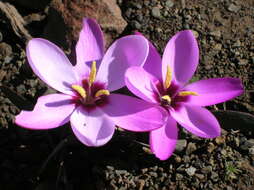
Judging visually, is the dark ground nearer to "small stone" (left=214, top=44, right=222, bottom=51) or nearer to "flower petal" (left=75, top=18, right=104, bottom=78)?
"small stone" (left=214, top=44, right=222, bottom=51)

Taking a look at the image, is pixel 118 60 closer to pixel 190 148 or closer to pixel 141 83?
pixel 141 83

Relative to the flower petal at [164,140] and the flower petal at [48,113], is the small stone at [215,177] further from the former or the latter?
the flower petal at [48,113]

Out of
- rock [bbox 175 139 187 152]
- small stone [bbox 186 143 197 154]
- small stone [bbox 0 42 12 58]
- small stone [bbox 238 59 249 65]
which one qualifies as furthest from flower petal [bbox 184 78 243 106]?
small stone [bbox 0 42 12 58]

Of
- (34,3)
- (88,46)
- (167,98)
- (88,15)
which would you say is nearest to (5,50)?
(34,3)

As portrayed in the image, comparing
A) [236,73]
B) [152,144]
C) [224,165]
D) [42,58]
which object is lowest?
[224,165]

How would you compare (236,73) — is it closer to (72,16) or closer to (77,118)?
(72,16)

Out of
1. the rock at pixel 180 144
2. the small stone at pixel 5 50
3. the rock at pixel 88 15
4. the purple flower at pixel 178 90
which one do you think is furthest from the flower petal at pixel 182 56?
the small stone at pixel 5 50

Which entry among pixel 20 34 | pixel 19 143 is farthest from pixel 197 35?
pixel 19 143

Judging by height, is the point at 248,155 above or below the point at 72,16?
below
